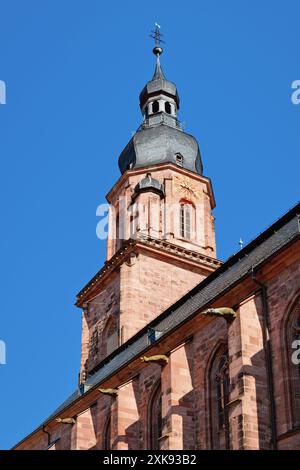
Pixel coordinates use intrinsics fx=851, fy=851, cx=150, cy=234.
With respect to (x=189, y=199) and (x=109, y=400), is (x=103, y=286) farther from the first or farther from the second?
(x=109, y=400)

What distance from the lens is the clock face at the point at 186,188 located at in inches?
1715

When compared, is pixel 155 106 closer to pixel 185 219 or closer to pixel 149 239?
pixel 185 219

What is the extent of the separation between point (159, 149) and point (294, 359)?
2503cm

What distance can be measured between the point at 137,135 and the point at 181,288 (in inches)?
374

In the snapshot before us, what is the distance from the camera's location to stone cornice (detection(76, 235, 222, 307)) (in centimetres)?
4009

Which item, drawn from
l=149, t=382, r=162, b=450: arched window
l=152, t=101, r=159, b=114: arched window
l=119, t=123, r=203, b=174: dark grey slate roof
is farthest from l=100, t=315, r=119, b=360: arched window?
l=152, t=101, r=159, b=114: arched window

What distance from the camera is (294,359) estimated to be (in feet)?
69.0

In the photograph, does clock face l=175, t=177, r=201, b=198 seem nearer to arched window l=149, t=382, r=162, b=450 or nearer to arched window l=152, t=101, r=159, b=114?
arched window l=152, t=101, r=159, b=114

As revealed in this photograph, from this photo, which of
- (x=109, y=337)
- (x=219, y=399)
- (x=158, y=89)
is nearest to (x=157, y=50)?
(x=158, y=89)

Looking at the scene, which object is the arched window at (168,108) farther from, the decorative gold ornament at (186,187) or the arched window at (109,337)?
the arched window at (109,337)

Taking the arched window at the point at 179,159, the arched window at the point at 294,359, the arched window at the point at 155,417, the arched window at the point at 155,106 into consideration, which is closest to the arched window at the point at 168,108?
the arched window at the point at 155,106

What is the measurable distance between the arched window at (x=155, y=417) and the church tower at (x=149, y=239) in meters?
10.9

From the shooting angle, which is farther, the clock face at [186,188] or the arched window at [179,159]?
the arched window at [179,159]
